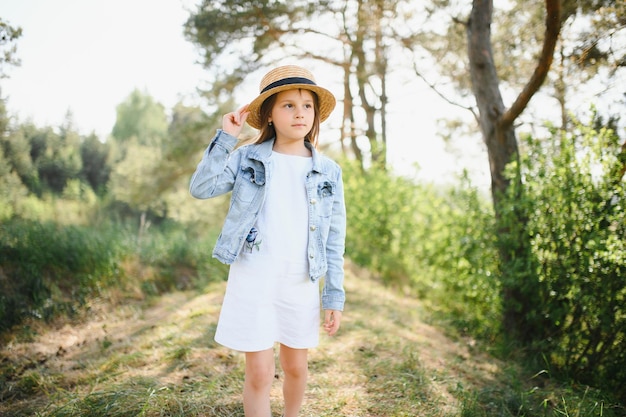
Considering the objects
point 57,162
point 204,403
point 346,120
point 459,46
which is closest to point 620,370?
point 204,403

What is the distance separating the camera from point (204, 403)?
2537 millimetres

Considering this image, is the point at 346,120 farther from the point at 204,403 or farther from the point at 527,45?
the point at 204,403

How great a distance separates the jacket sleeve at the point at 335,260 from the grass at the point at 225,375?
2.80ft

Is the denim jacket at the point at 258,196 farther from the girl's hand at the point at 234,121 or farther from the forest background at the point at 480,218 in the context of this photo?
the forest background at the point at 480,218

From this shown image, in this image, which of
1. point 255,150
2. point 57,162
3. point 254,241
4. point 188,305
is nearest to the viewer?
point 254,241

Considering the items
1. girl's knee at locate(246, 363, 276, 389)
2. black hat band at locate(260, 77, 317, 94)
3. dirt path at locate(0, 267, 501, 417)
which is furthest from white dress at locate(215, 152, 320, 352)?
dirt path at locate(0, 267, 501, 417)

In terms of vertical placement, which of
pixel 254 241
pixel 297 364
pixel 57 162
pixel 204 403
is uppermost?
pixel 57 162

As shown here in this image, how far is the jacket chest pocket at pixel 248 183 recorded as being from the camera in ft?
6.63

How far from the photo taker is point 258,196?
79.7 inches

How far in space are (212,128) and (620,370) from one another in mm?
9749

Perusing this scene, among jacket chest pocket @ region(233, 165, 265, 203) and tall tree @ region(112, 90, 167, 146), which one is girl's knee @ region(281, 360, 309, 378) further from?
tall tree @ region(112, 90, 167, 146)

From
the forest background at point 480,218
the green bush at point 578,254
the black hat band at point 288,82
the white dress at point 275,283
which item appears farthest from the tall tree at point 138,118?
the white dress at point 275,283

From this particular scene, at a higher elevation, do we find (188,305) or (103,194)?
(103,194)

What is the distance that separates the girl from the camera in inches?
77.1
